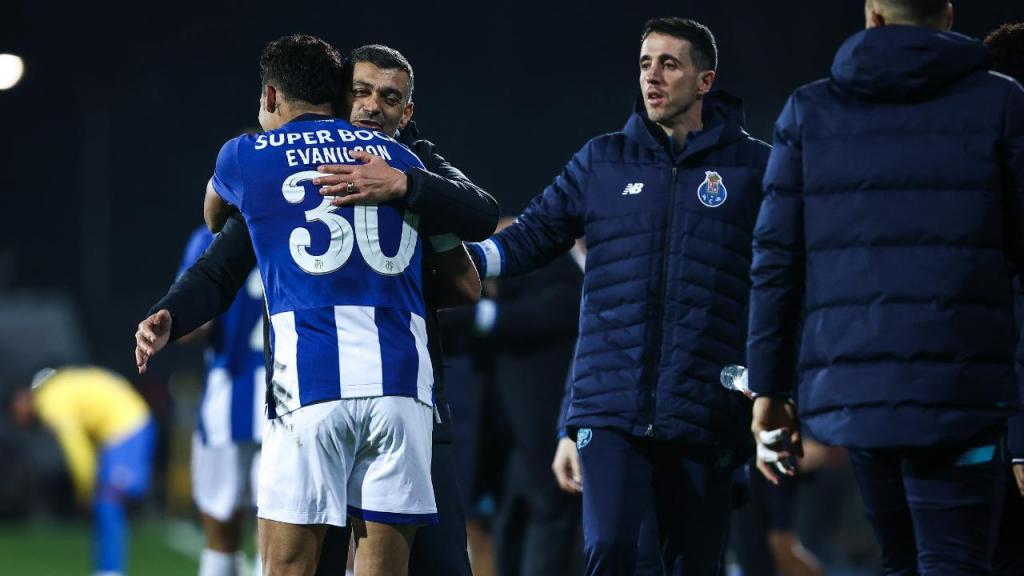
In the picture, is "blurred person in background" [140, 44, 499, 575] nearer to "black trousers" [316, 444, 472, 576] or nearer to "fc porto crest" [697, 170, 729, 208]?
"black trousers" [316, 444, 472, 576]

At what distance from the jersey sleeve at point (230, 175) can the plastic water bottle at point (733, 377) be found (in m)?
1.57

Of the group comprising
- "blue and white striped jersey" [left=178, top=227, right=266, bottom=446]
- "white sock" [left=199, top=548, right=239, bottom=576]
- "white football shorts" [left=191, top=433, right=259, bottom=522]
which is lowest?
"white sock" [left=199, top=548, right=239, bottom=576]

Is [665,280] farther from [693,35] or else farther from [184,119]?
[184,119]

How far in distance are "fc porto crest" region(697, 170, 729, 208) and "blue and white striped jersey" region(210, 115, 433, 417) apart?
1.10m

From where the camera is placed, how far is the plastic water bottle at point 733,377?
4.65 meters

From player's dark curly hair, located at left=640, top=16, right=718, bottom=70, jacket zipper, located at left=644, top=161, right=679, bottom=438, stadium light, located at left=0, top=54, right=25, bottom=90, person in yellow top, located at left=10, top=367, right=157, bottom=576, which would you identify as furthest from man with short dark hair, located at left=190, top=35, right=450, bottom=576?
stadium light, located at left=0, top=54, right=25, bottom=90

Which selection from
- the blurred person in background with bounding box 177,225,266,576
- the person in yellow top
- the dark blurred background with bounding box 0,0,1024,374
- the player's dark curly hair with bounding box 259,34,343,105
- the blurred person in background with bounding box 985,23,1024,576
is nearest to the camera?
the blurred person in background with bounding box 985,23,1024,576

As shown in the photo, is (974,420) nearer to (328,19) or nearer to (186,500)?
(328,19)

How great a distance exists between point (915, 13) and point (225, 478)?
4122mm

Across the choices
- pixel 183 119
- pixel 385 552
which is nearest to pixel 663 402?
pixel 385 552

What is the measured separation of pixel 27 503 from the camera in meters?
19.6

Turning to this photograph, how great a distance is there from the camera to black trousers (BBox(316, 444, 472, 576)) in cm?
435

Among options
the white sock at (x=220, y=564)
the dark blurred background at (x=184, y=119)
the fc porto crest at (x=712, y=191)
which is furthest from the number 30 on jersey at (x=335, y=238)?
the dark blurred background at (x=184, y=119)

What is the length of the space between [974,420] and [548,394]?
3.89 meters
